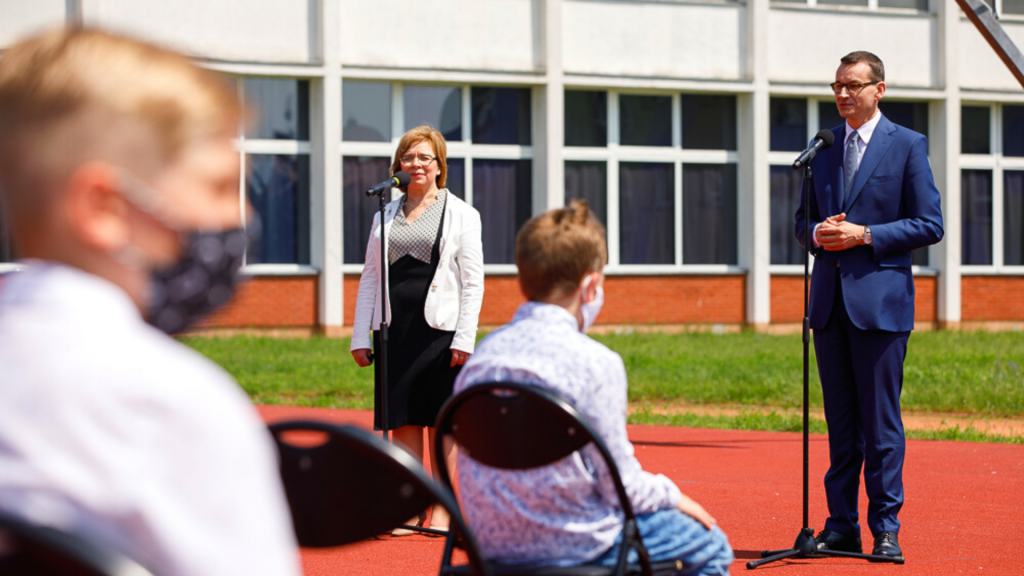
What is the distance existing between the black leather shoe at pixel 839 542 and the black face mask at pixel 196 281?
15.3 feet

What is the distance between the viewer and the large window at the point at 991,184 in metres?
25.5

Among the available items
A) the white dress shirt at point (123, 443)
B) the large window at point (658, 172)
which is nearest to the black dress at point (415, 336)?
the white dress shirt at point (123, 443)

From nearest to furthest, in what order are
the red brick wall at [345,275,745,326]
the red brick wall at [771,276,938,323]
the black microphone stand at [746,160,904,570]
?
the black microphone stand at [746,160,904,570] < the red brick wall at [345,275,745,326] < the red brick wall at [771,276,938,323]

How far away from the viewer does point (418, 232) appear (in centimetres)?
644

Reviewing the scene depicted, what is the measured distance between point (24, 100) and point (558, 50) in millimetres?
21398

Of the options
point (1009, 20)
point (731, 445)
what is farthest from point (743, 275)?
point (731, 445)

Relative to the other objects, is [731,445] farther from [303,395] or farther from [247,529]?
[247,529]

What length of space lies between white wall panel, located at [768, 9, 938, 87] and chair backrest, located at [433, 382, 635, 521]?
21877 mm

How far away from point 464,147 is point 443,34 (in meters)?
2.33

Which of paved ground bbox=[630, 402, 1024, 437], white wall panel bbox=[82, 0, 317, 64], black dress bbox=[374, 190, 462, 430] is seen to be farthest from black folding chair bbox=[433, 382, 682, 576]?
white wall panel bbox=[82, 0, 317, 64]

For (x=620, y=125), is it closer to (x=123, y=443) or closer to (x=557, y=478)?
(x=557, y=478)

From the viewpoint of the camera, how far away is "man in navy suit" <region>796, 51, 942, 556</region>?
18.2 ft

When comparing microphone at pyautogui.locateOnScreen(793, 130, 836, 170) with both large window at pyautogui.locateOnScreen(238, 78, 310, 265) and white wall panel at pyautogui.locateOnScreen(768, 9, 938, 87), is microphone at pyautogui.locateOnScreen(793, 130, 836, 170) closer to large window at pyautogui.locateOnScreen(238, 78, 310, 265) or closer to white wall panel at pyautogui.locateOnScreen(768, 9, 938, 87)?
large window at pyautogui.locateOnScreen(238, 78, 310, 265)

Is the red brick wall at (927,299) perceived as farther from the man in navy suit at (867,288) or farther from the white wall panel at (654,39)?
the man in navy suit at (867,288)
